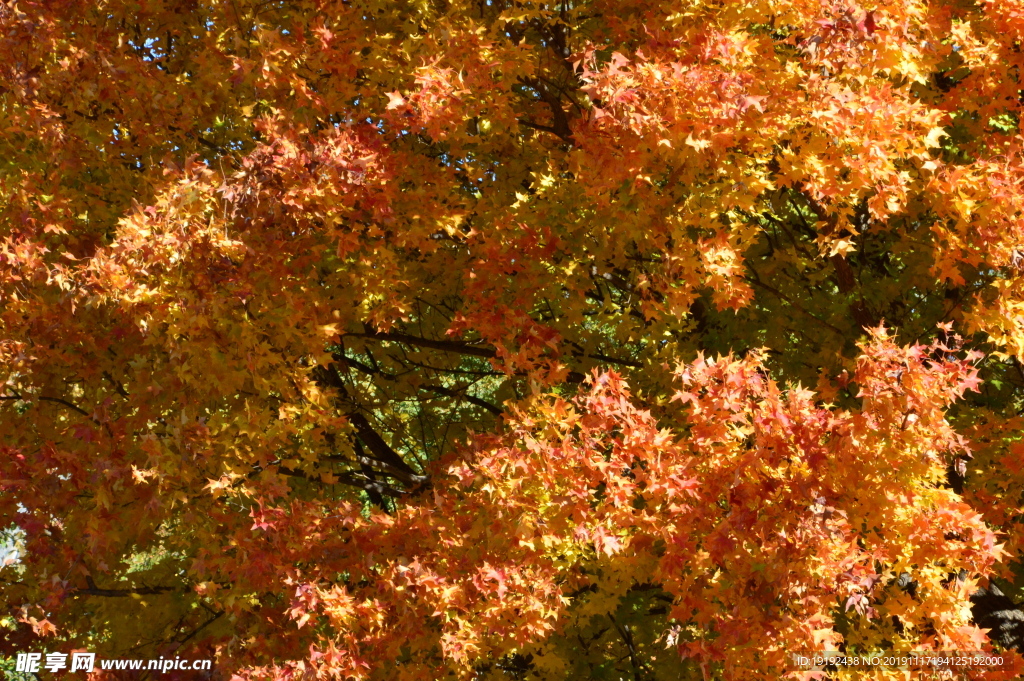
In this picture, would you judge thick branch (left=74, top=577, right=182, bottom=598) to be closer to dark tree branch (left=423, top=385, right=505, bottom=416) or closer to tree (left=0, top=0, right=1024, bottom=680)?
tree (left=0, top=0, right=1024, bottom=680)

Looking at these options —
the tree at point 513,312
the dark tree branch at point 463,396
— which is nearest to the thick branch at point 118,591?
the tree at point 513,312

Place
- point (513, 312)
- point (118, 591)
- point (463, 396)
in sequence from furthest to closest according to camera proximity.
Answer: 1. point (463, 396)
2. point (118, 591)
3. point (513, 312)

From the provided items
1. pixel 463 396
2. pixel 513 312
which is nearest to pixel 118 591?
pixel 463 396

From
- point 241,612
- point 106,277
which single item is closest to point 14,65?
point 106,277

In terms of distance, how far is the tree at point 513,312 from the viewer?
16.9 ft

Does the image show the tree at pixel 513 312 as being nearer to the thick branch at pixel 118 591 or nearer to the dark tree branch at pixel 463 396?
the thick branch at pixel 118 591

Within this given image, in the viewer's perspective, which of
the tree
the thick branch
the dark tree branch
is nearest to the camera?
the tree

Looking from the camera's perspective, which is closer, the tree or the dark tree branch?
the tree

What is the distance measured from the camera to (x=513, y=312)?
625cm

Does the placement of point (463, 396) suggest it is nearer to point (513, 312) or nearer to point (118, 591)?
point (513, 312)

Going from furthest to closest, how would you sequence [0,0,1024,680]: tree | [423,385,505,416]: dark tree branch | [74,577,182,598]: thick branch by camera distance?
[423,385,505,416]: dark tree branch, [74,577,182,598]: thick branch, [0,0,1024,680]: tree

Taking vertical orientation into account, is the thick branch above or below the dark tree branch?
below

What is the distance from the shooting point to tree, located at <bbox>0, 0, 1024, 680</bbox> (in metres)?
5.16

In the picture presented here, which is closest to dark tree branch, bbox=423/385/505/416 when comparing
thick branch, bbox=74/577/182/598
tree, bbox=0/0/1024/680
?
tree, bbox=0/0/1024/680
